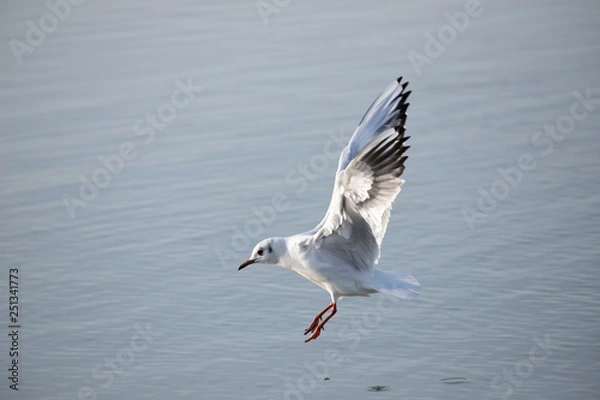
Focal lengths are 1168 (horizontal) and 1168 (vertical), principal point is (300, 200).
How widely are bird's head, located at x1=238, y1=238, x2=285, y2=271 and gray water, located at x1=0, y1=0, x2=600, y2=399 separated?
79cm

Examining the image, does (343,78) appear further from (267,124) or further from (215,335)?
(215,335)

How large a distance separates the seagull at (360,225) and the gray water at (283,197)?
757mm

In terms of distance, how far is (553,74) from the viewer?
1444 centimetres

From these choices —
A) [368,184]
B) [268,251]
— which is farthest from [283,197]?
[368,184]

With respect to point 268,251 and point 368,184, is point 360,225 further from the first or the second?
point 268,251

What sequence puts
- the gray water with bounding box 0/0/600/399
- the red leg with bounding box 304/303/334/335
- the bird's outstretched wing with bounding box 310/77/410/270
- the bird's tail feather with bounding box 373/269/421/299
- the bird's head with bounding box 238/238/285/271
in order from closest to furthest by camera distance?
1. the bird's outstretched wing with bounding box 310/77/410/270
2. the bird's tail feather with bounding box 373/269/421/299
3. the bird's head with bounding box 238/238/285/271
4. the red leg with bounding box 304/303/334/335
5. the gray water with bounding box 0/0/600/399

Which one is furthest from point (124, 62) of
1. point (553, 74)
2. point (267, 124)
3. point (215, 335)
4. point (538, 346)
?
point (538, 346)

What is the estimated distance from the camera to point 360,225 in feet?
27.7

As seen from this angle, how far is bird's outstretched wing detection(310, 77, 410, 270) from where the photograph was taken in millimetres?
7945

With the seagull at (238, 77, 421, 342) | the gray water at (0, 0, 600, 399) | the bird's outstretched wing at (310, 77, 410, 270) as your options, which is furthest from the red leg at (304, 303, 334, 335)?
the bird's outstretched wing at (310, 77, 410, 270)

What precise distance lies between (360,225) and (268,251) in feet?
2.91

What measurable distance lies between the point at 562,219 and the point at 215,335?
357 centimetres

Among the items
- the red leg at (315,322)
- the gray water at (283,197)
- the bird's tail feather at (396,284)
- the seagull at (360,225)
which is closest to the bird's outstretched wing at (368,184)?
the seagull at (360,225)

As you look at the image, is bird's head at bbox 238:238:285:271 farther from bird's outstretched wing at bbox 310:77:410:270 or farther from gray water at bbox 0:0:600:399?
gray water at bbox 0:0:600:399
